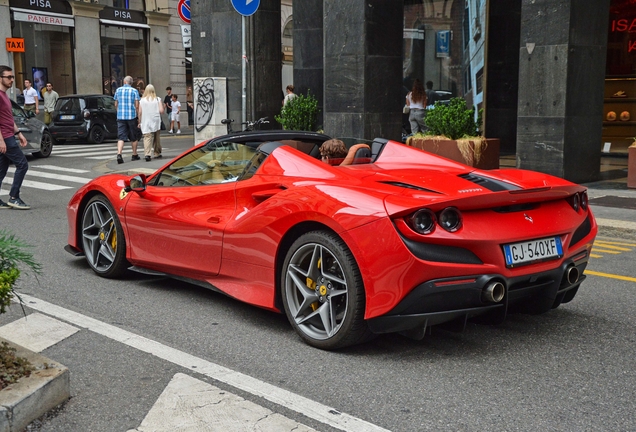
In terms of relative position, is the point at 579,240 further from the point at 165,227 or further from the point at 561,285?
the point at 165,227

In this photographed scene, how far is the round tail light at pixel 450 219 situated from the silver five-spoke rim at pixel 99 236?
306 cm

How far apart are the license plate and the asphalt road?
0.54 metres

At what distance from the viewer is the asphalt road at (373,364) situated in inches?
143

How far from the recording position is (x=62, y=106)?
2505 cm

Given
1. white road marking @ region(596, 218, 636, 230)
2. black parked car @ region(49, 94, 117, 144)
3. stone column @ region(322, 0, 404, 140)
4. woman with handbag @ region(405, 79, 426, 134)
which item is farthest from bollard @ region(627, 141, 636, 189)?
black parked car @ region(49, 94, 117, 144)

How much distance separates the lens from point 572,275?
4625mm

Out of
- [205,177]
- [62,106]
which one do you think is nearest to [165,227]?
[205,177]

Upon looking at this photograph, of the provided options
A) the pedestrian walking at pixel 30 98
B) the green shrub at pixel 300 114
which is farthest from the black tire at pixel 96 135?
the green shrub at pixel 300 114

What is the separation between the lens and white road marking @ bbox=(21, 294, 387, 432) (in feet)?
11.7

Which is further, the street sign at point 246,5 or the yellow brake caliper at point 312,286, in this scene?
the street sign at point 246,5

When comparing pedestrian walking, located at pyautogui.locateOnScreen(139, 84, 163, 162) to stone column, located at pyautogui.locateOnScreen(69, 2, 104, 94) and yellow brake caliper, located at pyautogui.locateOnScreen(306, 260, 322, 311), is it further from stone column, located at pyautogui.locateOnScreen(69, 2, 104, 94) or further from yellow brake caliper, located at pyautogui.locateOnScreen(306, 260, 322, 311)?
stone column, located at pyautogui.locateOnScreen(69, 2, 104, 94)

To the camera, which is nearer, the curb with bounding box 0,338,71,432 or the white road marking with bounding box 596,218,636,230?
the curb with bounding box 0,338,71,432

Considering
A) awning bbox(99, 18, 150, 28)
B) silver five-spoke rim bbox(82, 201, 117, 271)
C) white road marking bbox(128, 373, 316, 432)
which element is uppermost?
→ awning bbox(99, 18, 150, 28)

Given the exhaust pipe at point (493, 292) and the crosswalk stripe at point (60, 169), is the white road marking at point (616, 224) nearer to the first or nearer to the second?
the exhaust pipe at point (493, 292)
